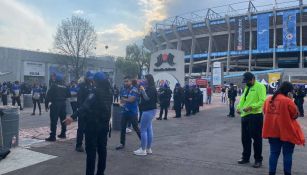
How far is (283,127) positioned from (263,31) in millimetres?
56015

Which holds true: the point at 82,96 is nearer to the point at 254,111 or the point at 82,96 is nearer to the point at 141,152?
the point at 141,152

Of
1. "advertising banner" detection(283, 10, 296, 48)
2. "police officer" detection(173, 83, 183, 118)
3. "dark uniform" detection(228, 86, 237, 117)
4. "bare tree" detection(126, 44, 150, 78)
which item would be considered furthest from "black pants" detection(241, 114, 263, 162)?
"bare tree" detection(126, 44, 150, 78)

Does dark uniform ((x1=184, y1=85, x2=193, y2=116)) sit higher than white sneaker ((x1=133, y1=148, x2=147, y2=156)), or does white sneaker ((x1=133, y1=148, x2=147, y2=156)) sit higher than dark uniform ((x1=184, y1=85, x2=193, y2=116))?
A: dark uniform ((x1=184, y1=85, x2=193, y2=116))

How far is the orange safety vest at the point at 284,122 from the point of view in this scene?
5.62m

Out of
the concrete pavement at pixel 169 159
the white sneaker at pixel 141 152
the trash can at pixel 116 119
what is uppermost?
the trash can at pixel 116 119

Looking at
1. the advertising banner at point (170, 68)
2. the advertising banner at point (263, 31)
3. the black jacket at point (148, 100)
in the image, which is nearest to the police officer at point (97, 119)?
the black jacket at point (148, 100)

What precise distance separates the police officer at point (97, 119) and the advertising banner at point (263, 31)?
5655 cm

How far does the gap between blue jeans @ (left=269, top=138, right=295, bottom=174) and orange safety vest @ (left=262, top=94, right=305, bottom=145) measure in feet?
0.32

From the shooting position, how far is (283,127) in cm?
566

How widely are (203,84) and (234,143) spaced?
20.0m

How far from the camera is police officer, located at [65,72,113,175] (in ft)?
18.1

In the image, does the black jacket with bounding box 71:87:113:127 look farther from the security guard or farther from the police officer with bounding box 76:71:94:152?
the security guard

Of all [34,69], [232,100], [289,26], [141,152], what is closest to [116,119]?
[141,152]

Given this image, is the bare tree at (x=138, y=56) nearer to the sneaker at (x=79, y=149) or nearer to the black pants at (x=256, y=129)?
the sneaker at (x=79, y=149)
